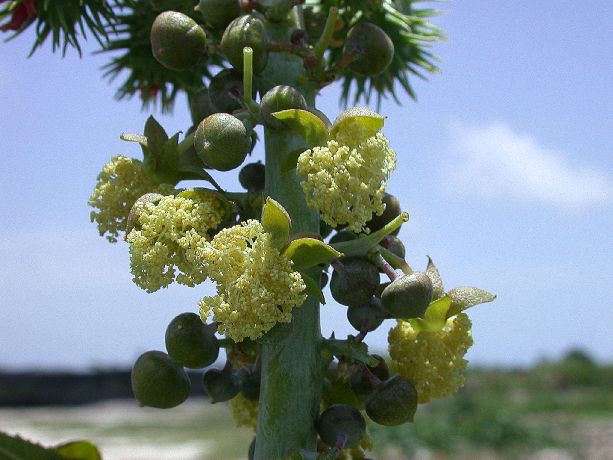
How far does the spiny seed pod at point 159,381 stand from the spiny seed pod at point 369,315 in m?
0.45

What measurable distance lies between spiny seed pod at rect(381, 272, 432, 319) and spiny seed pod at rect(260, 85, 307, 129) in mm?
462

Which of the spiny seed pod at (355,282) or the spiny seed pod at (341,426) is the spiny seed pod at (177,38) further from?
the spiny seed pod at (341,426)

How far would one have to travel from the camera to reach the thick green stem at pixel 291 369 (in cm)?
187

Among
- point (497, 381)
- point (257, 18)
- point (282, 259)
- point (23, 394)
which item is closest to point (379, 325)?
point (282, 259)

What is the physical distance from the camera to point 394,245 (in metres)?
2.07

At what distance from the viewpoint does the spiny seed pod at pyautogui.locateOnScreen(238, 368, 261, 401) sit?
81.9 inches

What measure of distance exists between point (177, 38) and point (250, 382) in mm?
934

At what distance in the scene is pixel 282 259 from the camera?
1660mm

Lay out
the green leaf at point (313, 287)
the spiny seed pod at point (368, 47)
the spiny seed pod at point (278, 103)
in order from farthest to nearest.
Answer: the spiny seed pod at point (368, 47)
the spiny seed pod at point (278, 103)
the green leaf at point (313, 287)

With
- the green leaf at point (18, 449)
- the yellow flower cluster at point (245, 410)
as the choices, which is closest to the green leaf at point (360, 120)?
the yellow flower cluster at point (245, 410)

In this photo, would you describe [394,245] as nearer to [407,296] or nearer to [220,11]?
[407,296]

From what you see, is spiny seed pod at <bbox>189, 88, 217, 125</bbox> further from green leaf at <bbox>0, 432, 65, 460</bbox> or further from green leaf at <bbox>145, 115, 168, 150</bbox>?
green leaf at <bbox>0, 432, 65, 460</bbox>

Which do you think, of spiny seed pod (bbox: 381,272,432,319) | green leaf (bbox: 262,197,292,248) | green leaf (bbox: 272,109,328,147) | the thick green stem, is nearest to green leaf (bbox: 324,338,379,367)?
the thick green stem

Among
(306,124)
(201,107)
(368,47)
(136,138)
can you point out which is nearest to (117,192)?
(136,138)
